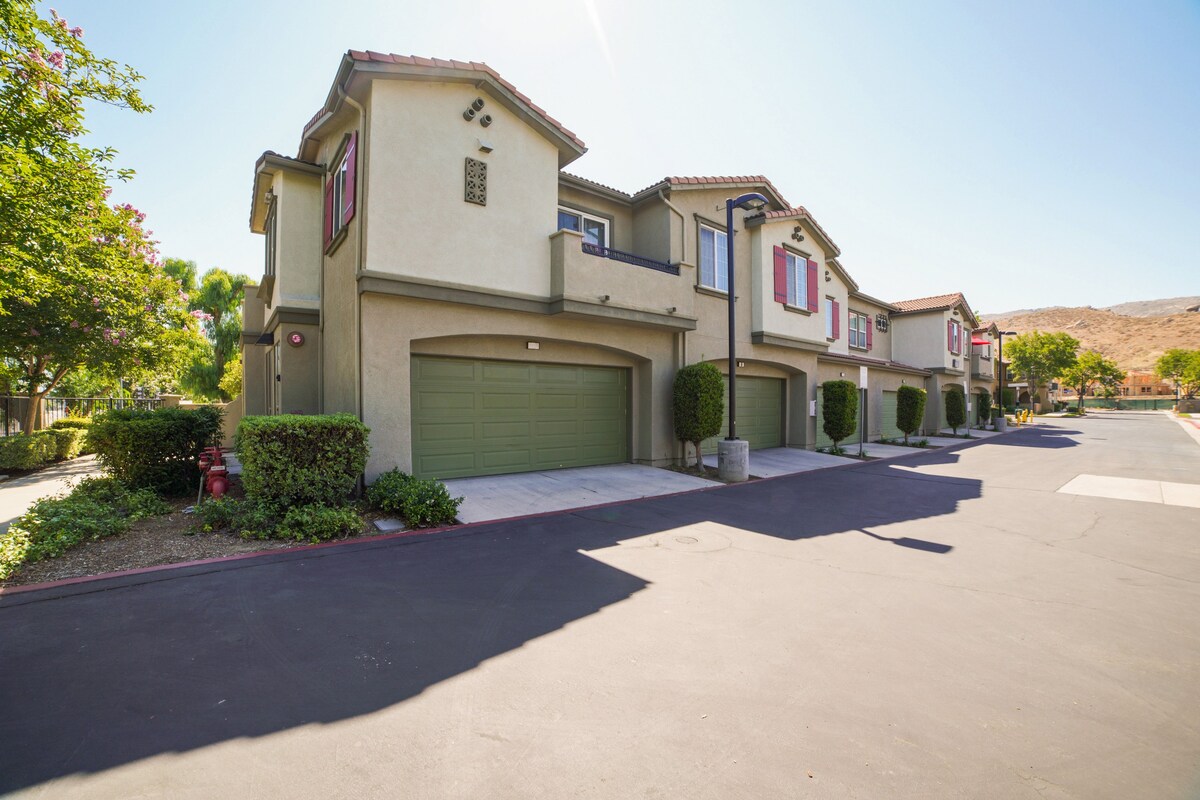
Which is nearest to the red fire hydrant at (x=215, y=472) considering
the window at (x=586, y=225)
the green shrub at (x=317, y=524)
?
the green shrub at (x=317, y=524)

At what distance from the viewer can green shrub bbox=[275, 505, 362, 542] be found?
6.26 metres

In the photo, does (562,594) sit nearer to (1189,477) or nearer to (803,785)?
(803,785)

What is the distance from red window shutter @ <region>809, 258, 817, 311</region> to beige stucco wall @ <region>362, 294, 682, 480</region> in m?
6.44

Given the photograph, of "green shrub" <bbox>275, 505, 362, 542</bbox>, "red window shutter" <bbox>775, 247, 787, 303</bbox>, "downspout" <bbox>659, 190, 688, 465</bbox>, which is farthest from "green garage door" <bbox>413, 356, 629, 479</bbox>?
"red window shutter" <bbox>775, 247, 787, 303</bbox>

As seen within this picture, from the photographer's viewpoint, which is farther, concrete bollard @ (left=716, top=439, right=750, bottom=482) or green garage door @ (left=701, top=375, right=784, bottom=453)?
green garage door @ (left=701, top=375, right=784, bottom=453)

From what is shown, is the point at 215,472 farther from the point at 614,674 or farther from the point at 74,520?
the point at 614,674

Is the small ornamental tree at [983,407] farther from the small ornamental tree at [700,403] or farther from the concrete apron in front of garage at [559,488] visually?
the concrete apron in front of garage at [559,488]

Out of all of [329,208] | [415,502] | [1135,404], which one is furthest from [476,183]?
[1135,404]

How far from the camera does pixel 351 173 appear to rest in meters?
8.89

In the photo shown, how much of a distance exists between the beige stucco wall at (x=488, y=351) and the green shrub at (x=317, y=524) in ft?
5.47

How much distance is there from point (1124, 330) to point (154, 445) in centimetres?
18653

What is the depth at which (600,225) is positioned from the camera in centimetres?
1315

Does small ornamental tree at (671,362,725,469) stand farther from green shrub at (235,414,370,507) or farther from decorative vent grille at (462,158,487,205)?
green shrub at (235,414,370,507)

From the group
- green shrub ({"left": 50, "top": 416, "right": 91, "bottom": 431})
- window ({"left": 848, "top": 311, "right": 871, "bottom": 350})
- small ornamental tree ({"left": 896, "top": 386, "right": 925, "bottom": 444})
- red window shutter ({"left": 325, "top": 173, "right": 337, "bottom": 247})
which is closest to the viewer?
red window shutter ({"left": 325, "top": 173, "right": 337, "bottom": 247})
